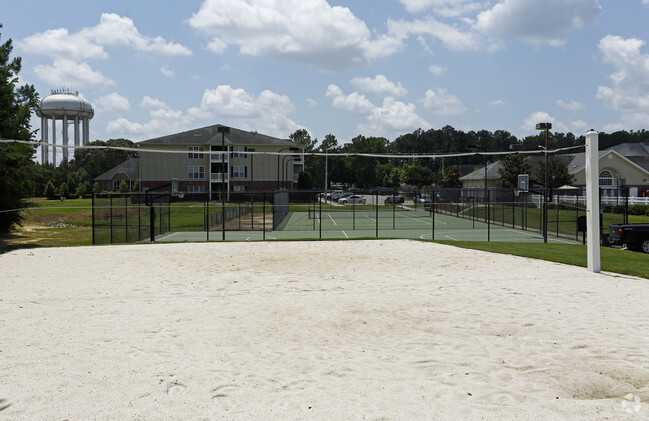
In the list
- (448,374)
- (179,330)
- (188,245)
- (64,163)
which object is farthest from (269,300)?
(64,163)

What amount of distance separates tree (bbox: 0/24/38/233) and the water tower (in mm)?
86951

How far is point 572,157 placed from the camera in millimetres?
71438

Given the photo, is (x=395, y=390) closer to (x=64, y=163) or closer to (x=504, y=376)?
(x=504, y=376)

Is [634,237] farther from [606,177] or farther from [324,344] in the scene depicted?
[606,177]

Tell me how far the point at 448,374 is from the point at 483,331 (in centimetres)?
222

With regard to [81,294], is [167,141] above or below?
above

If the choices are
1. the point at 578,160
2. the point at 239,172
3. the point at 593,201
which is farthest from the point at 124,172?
the point at 593,201

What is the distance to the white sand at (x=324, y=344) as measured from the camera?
18.3ft

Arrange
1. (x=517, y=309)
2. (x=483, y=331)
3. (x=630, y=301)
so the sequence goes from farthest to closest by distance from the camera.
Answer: (x=630, y=301) < (x=517, y=309) < (x=483, y=331)

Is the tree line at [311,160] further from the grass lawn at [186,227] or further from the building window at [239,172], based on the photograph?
the building window at [239,172]

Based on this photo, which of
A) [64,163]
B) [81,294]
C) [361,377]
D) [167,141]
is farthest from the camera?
[64,163]

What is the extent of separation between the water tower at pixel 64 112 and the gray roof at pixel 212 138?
141ft

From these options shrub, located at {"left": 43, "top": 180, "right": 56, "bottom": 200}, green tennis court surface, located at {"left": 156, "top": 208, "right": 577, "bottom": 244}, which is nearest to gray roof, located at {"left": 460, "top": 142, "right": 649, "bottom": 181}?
green tennis court surface, located at {"left": 156, "top": 208, "right": 577, "bottom": 244}

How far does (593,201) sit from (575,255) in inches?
184
